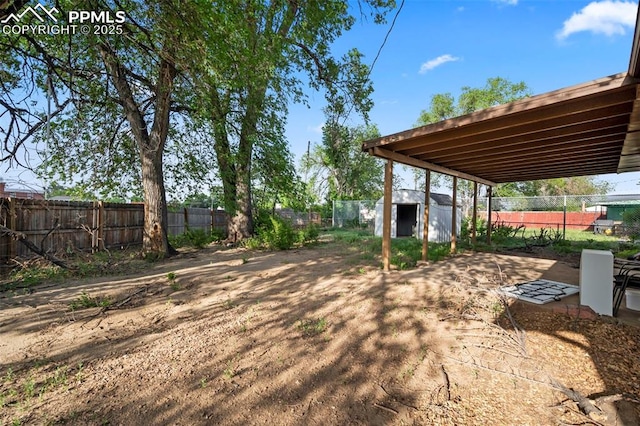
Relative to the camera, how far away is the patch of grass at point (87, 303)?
11.7 feet

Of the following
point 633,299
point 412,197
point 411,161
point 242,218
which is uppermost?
point 411,161

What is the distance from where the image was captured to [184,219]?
435 inches

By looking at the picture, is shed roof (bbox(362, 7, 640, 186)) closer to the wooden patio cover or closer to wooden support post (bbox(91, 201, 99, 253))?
the wooden patio cover

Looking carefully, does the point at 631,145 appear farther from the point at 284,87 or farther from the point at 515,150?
the point at 284,87

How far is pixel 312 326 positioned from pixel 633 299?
394 centimetres

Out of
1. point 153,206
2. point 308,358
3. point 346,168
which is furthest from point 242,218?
point 346,168

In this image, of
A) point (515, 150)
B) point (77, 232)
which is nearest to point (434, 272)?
point (515, 150)

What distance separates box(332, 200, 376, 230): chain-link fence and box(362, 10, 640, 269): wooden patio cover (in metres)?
10.8

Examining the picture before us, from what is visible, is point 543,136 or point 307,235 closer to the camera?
point 543,136

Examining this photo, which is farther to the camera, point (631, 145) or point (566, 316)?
point (631, 145)

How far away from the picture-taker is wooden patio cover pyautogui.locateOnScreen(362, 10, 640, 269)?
3084 mm

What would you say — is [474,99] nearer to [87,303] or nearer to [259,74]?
[259,74]

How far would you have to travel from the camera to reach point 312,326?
3.21m

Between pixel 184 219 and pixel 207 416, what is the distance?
10296 mm
